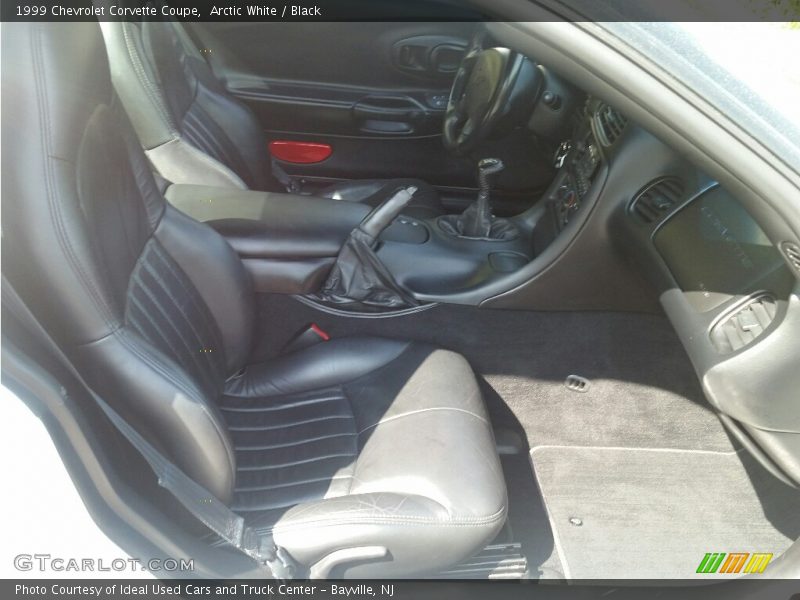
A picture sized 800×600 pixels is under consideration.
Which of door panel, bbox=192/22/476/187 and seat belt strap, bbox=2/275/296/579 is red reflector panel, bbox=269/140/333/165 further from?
seat belt strap, bbox=2/275/296/579

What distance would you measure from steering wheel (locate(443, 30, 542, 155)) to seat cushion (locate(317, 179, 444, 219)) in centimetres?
20

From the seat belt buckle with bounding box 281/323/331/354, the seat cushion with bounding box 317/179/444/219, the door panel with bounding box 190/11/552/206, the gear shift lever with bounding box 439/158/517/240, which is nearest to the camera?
the seat belt buckle with bounding box 281/323/331/354

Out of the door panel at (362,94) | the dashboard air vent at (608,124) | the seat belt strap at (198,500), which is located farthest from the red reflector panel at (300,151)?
the seat belt strap at (198,500)

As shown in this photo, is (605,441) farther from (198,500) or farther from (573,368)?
(198,500)

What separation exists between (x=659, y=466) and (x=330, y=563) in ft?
2.86

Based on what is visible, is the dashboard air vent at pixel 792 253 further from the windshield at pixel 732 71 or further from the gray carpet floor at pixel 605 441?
the gray carpet floor at pixel 605 441

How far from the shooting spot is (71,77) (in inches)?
31.8

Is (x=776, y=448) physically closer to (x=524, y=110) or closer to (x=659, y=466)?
(x=659, y=466)

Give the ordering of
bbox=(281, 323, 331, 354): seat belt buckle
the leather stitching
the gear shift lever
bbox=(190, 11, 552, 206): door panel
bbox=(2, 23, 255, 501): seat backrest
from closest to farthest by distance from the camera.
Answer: bbox=(2, 23, 255, 501): seat backrest < the leather stitching < bbox=(281, 323, 331, 354): seat belt buckle < the gear shift lever < bbox=(190, 11, 552, 206): door panel

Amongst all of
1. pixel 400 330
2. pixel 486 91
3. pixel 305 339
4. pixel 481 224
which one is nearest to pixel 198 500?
pixel 305 339

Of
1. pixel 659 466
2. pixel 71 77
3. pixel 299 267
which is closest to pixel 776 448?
pixel 659 466

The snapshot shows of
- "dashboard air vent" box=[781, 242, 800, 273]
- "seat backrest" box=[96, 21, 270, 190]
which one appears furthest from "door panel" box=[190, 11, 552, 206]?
"dashboard air vent" box=[781, 242, 800, 273]

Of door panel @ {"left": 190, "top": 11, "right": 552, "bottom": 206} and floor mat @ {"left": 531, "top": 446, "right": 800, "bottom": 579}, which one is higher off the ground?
door panel @ {"left": 190, "top": 11, "right": 552, "bottom": 206}

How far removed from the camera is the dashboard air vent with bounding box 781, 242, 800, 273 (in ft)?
2.95
